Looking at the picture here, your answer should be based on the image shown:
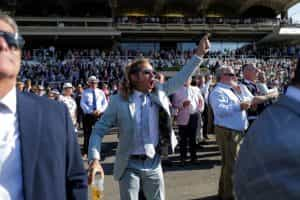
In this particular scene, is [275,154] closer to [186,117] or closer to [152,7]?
[186,117]

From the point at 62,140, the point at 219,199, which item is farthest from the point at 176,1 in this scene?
the point at 62,140

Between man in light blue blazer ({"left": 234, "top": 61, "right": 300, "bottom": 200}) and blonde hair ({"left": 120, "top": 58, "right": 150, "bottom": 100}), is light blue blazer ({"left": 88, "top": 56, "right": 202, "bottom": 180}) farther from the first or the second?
man in light blue blazer ({"left": 234, "top": 61, "right": 300, "bottom": 200})

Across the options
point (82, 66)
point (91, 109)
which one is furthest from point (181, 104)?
point (82, 66)

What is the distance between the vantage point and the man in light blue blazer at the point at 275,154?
1.13 meters

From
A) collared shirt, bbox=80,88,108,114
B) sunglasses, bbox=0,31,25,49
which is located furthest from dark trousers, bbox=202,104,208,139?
sunglasses, bbox=0,31,25,49

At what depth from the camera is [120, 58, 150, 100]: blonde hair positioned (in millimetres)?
3680

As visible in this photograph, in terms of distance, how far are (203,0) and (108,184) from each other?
5026 centimetres

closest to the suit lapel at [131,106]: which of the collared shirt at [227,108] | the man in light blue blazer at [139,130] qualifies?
the man in light blue blazer at [139,130]

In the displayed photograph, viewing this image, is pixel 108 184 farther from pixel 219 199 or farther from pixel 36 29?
pixel 36 29

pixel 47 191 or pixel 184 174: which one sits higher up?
pixel 47 191

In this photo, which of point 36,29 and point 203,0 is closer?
point 36,29

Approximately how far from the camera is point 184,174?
7633 millimetres

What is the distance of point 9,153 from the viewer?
6.94ft

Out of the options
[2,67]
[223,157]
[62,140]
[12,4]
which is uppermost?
[12,4]
